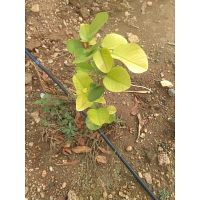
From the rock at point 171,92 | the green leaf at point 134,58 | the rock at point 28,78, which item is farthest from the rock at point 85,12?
the green leaf at point 134,58

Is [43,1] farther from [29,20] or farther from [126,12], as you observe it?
[126,12]

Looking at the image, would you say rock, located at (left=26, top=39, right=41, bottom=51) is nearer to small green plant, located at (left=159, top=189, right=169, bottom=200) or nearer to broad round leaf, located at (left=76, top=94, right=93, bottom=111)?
broad round leaf, located at (left=76, top=94, right=93, bottom=111)

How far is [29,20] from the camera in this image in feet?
5.93

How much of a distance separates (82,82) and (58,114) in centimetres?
29

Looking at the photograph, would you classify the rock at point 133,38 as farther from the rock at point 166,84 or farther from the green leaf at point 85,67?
the green leaf at point 85,67

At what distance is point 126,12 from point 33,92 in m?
0.60

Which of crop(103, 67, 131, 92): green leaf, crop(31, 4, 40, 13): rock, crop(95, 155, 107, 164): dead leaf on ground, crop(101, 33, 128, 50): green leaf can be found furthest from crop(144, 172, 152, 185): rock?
crop(31, 4, 40, 13): rock

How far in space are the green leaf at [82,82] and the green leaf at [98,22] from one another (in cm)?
15

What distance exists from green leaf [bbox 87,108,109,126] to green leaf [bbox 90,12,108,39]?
290 millimetres

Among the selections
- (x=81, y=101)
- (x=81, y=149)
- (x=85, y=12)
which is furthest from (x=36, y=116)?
(x=85, y=12)

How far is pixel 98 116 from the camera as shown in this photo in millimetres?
1420

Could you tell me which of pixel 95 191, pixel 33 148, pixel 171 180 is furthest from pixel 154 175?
pixel 33 148

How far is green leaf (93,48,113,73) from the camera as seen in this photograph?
119 centimetres

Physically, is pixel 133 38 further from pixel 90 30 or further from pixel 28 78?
pixel 90 30
